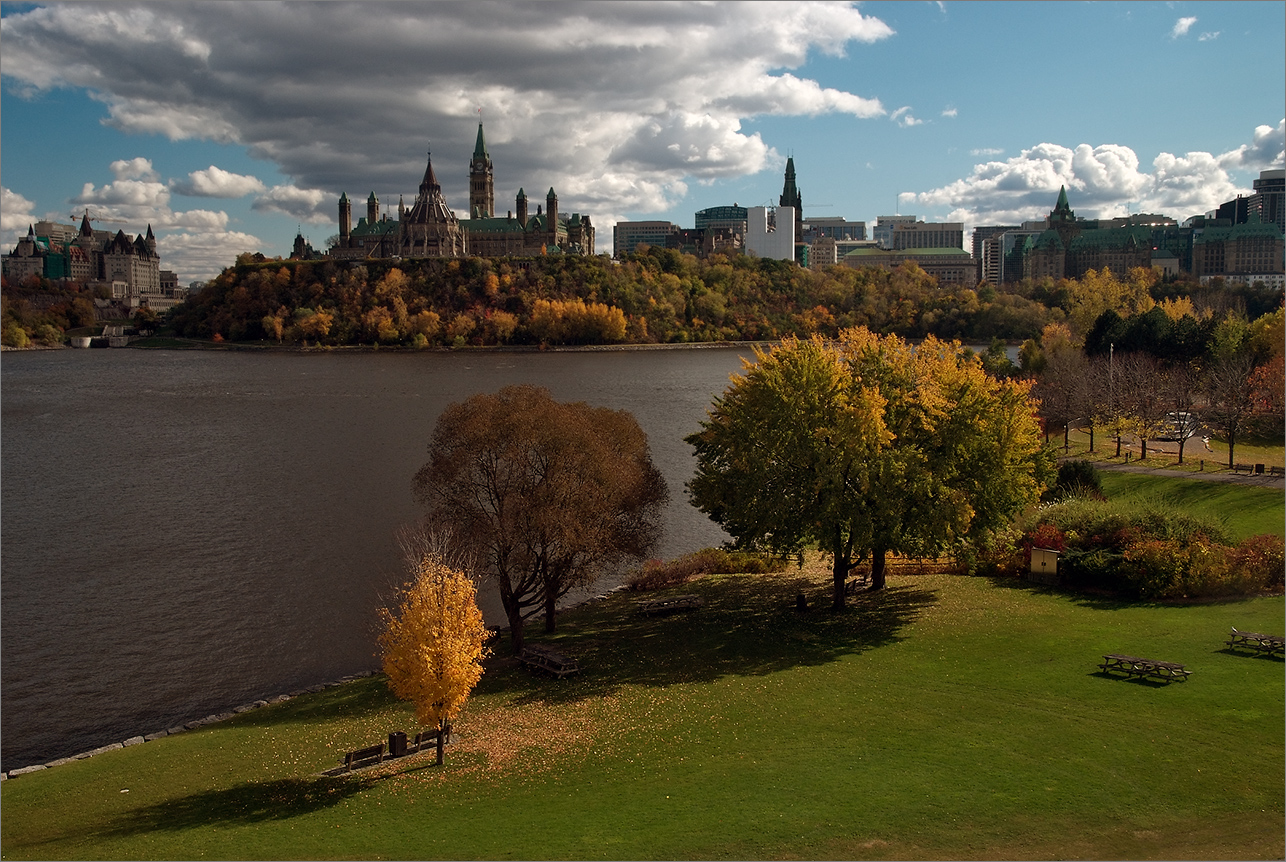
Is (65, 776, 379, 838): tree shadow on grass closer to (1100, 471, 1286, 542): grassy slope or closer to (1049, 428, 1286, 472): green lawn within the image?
(1100, 471, 1286, 542): grassy slope

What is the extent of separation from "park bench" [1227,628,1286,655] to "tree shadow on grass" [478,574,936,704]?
7.08 metres

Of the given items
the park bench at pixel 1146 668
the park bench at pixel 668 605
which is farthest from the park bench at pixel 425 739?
the park bench at pixel 1146 668

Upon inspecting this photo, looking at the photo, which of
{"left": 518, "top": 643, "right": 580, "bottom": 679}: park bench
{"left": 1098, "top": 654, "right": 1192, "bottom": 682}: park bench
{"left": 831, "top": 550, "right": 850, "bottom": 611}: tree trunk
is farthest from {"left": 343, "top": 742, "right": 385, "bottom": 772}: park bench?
{"left": 1098, "top": 654, "right": 1192, "bottom": 682}: park bench

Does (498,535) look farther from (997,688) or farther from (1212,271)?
(1212,271)

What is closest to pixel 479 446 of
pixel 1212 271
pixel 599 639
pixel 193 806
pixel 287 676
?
pixel 599 639

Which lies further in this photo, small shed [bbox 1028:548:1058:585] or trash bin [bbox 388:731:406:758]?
small shed [bbox 1028:548:1058:585]

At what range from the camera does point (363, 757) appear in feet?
57.4

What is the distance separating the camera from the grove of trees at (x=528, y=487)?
2378 cm

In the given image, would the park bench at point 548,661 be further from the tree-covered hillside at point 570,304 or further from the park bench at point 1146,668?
the tree-covered hillside at point 570,304

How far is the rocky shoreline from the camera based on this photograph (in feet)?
66.4

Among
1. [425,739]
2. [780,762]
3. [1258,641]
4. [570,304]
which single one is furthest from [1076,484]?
[570,304]

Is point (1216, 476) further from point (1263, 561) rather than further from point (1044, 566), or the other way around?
point (1263, 561)

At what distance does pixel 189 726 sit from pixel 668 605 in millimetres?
12636

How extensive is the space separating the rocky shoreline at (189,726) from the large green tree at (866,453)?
11.2 meters
